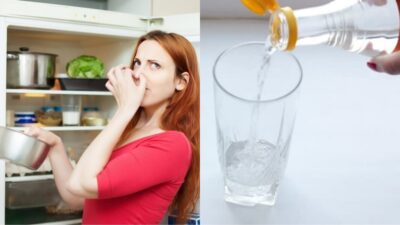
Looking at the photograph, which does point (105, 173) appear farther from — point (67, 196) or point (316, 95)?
point (316, 95)

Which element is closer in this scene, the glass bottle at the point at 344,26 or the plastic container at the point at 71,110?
the glass bottle at the point at 344,26

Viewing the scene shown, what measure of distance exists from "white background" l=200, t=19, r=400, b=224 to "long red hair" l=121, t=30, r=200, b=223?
0.13ft

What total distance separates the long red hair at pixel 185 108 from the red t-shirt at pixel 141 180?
0.10ft

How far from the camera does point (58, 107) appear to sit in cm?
128

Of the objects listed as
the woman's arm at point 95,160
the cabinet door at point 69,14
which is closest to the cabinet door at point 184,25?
the cabinet door at point 69,14

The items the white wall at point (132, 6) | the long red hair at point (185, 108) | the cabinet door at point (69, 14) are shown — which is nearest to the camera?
the long red hair at point (185, 108)

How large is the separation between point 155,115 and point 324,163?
1.10 ft

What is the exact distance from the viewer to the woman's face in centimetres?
94

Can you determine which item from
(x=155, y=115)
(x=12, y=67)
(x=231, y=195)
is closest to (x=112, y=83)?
(x=155, y=115)

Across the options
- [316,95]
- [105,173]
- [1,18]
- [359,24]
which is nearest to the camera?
[359,24]

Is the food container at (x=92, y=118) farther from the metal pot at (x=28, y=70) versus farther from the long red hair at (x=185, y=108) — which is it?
the long red hair at (x=185, y=108)

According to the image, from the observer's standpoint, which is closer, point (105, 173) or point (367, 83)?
point (105, 173)

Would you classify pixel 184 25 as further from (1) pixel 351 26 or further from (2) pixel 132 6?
(1) pixel 351 26

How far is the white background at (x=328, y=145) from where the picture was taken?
0.93 metres
